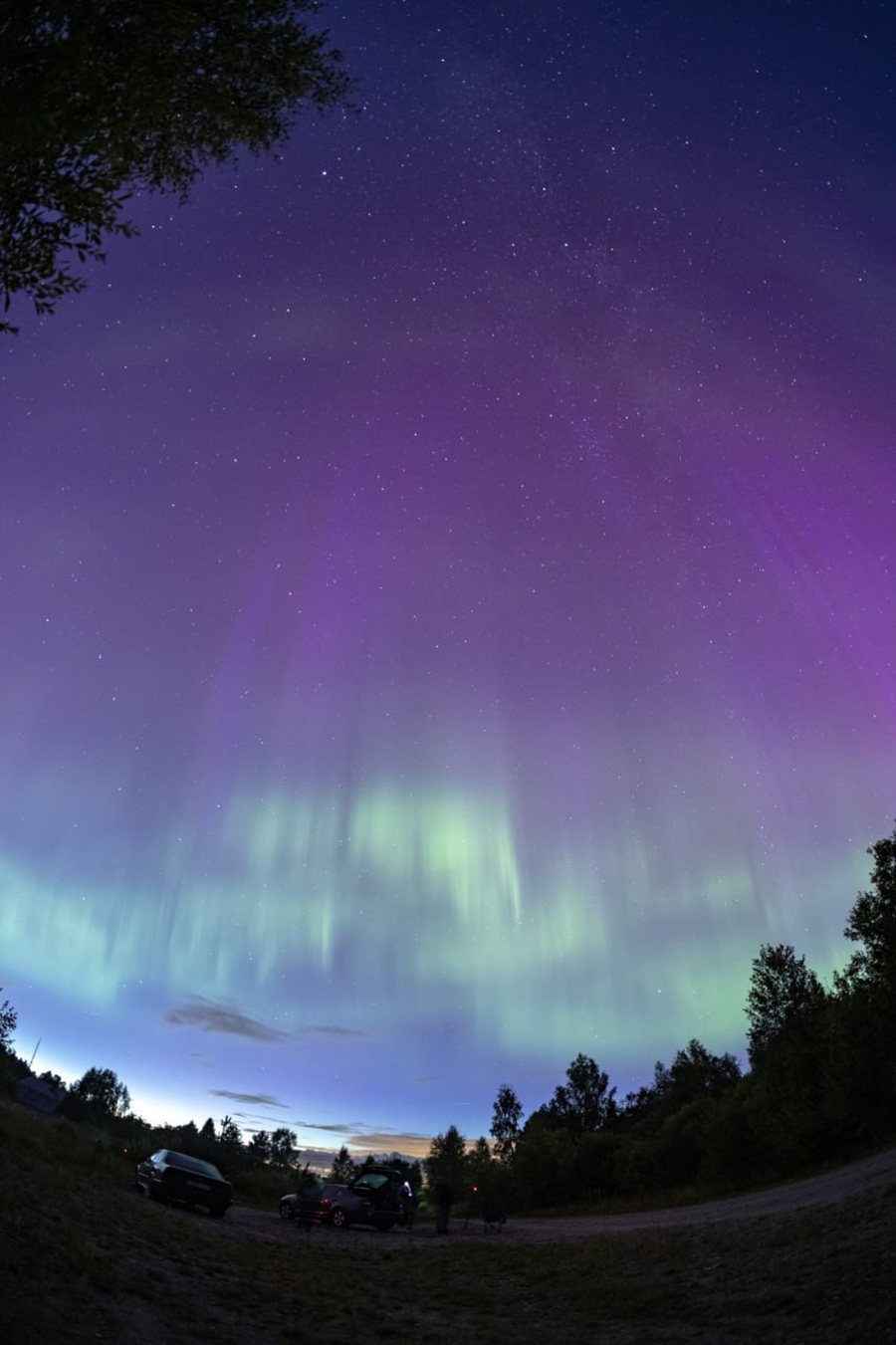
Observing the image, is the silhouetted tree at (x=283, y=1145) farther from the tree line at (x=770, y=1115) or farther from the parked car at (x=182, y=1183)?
the parked car at (x=182, y=1183)

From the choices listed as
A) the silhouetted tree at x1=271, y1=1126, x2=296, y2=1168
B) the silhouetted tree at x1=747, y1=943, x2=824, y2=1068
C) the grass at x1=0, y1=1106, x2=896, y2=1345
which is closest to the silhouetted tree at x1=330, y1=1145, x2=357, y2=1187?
the silhouetted tree at x1=271, y1=1126, x2=296, y2=1168

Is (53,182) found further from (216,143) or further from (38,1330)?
(38,1330)

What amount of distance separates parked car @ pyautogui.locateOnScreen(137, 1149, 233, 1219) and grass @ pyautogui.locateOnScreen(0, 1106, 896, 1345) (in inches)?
140

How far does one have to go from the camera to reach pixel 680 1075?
10031 centimetres

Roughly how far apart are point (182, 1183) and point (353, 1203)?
7.90 m

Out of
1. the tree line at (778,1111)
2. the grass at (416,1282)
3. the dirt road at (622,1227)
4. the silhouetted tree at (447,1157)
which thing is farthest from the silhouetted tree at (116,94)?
the silhouetted tree at (447,1157)

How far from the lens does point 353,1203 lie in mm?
27719

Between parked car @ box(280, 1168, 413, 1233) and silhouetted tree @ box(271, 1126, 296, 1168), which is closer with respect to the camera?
parked car @ box(280, 1168, 413, 1233)

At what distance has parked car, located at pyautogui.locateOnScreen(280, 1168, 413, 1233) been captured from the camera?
27.0m

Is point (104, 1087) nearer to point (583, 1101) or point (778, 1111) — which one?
point (583, 1101)

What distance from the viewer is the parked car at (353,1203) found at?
2705 centimetres

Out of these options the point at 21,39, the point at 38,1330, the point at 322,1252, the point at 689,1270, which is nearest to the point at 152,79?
the point at 21,39

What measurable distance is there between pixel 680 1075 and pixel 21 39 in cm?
11602

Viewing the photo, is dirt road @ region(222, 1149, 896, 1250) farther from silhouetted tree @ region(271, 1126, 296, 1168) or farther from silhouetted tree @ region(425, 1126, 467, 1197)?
silhouetted tree @ region(271, 1126, 296, 1168)
